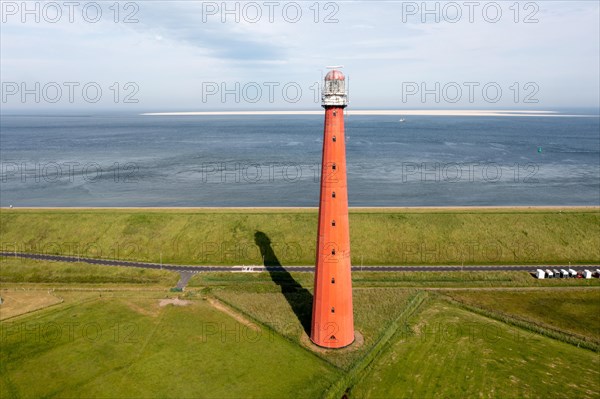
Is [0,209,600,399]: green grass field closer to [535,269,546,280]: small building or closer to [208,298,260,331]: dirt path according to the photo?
[208,298,260,331]: dirt path

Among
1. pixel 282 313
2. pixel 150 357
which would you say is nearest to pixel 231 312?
pixel 282 313

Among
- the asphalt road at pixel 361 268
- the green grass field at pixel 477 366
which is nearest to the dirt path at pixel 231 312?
the asphalt road at pixel 361 268

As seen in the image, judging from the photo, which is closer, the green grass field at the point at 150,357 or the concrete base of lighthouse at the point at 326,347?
the green grass field at the point at 150,357

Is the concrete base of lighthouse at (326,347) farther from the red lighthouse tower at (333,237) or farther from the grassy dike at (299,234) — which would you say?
the grassy dike at (299,234)

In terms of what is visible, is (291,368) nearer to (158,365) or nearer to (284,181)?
(158,365)

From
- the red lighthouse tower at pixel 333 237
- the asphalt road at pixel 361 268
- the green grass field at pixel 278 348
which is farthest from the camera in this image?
the asphalt road at pixel 361 268

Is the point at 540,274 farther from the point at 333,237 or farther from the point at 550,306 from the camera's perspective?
the point at 333,237

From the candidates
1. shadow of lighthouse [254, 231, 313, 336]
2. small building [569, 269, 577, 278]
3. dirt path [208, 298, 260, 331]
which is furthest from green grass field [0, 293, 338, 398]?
small building [569, 269, 577, 278]
